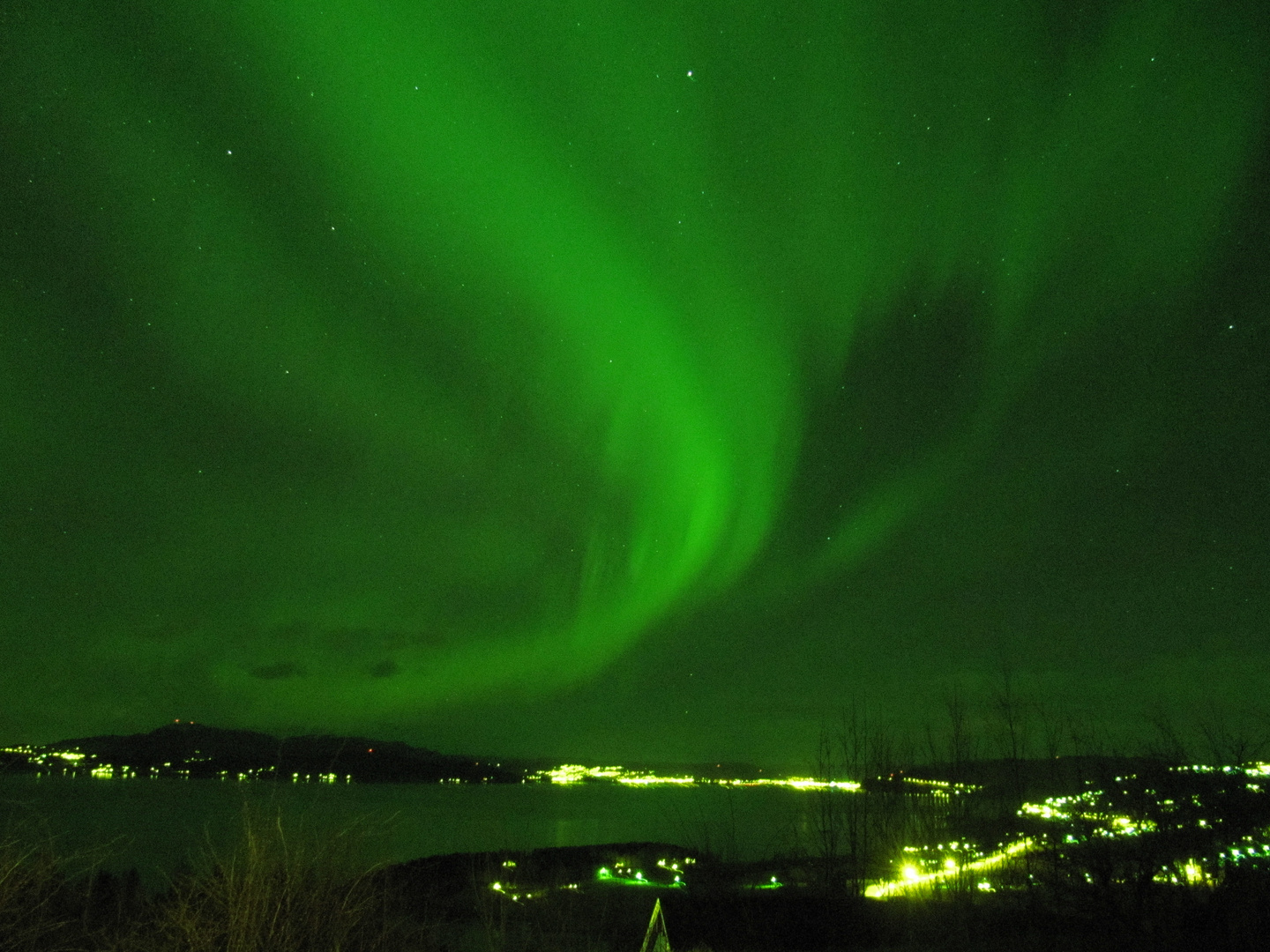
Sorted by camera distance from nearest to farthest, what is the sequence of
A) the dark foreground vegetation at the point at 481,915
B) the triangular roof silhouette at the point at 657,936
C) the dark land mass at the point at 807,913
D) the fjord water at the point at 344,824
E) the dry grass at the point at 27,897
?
1. the triangular roof silhouette at the point at 657,936
2. the dry grass at the point at 27,897
3. the dark foreground vegetation at the point at 481,915
4. the fjord water at the point at 344,824
5. the dark land mass at the point at 807,913

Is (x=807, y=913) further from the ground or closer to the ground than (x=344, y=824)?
closer to the ground

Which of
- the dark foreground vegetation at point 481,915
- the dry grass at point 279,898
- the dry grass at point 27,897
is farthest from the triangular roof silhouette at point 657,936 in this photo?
the dry grass at point 27,897

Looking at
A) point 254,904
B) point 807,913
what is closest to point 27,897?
point 254,904

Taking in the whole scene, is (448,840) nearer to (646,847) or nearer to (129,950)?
(646,847)

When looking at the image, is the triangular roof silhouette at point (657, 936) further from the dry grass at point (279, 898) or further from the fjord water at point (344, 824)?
the fjord water at point (344, 824)

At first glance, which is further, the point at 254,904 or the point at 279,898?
the point at 279,898

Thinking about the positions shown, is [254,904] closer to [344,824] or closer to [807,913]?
[344,824]

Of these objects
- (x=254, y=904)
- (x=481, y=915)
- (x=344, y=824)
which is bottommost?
(x=481, y=915)

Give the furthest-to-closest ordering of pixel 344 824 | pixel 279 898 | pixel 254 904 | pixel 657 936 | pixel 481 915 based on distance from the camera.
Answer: pixel 481 915 < pixel 344 824 < pixel 279 898 < pixel 254 904 < pixel 657 936
